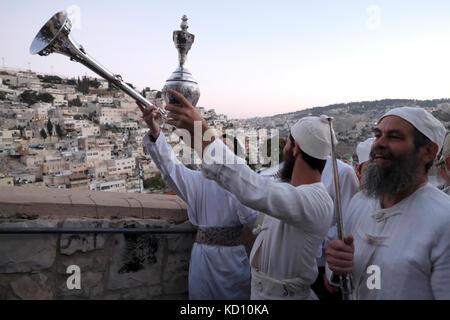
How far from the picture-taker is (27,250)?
6.84ft

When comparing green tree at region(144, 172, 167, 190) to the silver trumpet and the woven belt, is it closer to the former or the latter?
the woven belt

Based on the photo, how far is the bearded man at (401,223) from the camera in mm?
1372

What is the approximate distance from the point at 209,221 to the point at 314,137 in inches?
43.7

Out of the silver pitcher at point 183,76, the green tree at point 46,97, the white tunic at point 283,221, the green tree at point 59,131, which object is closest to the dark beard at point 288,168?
the white tunic at point 283,221

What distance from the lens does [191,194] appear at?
249 centimetres

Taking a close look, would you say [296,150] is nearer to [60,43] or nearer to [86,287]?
[60,43]

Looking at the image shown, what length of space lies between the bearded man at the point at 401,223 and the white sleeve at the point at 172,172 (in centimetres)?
118

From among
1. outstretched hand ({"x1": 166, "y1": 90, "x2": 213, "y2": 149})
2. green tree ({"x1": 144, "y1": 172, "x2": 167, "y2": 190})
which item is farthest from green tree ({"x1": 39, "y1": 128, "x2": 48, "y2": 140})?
outstretched hand ({"x1": 166, "y1": 90, "x2": 213, "y2": 149})

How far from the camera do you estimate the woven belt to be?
237 centimetres

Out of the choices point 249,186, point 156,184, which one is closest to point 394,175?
point 249,186

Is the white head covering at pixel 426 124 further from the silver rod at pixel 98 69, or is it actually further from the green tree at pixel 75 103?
the green tree at pixel 75 103
